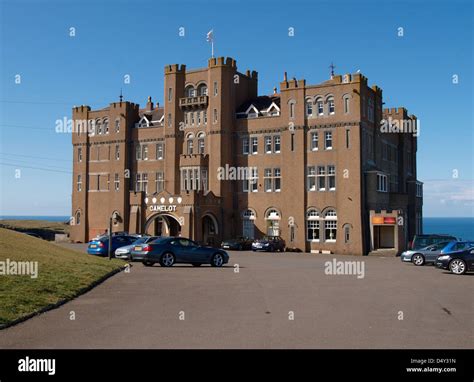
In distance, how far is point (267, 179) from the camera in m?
54.0

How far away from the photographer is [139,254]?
26.9 metres

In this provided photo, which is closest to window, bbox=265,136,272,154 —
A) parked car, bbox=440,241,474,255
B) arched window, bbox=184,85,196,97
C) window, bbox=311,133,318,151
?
window, bbox=311,133,318,151

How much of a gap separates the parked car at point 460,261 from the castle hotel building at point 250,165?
67.7 feet

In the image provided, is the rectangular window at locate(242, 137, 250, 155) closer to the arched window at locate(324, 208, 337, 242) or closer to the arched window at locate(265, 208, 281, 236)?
the arched window at locate(265, 208, 281, 236)

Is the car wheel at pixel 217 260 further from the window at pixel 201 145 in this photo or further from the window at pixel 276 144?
the window at pixel 201 145

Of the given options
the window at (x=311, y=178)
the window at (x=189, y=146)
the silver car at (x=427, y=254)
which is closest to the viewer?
the silver car at (x=427, y=254)

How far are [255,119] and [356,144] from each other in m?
10.5

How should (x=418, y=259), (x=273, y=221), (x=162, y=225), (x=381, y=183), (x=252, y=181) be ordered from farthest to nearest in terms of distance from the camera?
(x=162, y=225) → (x=252, y=181) → (x=273, y=221) → (x=381, y=183) → (x=418, y=259)

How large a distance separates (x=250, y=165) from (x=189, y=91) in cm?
1050

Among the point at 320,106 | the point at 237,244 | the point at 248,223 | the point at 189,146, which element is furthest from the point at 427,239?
the point at 189,146

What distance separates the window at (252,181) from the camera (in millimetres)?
54719

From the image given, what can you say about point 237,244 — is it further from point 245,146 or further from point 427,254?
point 427,254

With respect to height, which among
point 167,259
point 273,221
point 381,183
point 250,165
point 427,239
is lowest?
point 167,259

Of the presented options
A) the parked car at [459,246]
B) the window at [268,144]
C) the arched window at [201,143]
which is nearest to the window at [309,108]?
the window at [268,144]
